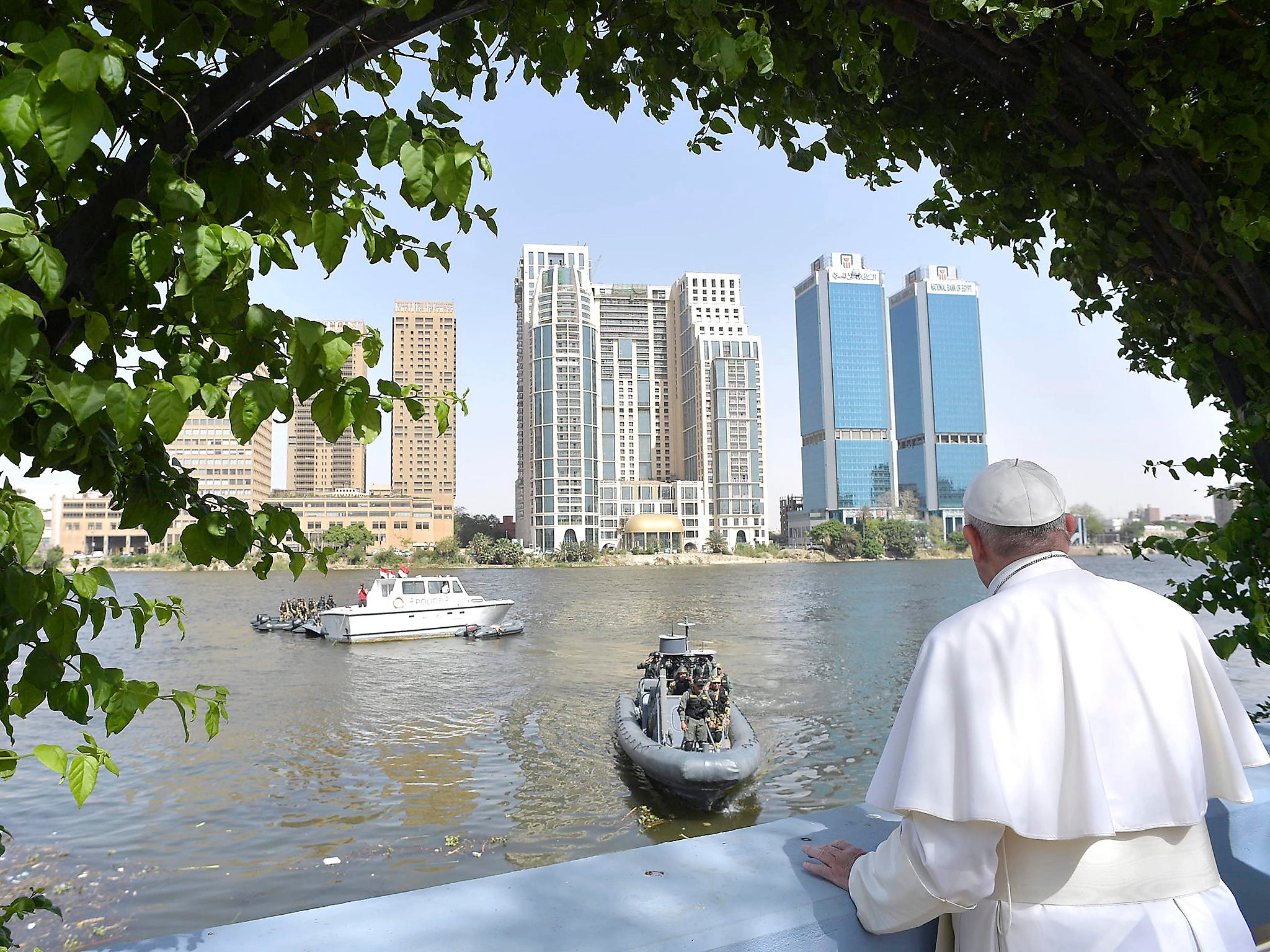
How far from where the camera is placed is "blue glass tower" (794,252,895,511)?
381ft

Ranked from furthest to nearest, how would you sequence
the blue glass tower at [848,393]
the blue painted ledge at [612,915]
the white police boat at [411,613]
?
the blue glass tower at [848,393]
the white police boat at [411,613]
the blue painted ledge at [612,915]

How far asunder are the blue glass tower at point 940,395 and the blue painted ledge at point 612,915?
351ft

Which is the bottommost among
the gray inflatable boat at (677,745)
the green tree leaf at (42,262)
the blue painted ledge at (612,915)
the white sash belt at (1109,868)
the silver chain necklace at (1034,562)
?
the gray inflatable boat at (677,745)

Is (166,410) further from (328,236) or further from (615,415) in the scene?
(615,415)

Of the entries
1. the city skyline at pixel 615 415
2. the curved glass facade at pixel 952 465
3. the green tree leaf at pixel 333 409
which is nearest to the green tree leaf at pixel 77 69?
the green tree leaf at pixel 333 409

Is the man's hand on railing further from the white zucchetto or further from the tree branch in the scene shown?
the tree branch

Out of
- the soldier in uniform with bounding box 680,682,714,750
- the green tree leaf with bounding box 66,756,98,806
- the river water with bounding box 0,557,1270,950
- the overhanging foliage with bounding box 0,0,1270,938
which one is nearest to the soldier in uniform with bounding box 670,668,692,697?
the soldier in uniform with bounding box 680,682,714,750

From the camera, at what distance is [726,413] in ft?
383

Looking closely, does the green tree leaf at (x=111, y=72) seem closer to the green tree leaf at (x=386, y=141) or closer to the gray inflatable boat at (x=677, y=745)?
the green tree leaf at (x=386, y=141)

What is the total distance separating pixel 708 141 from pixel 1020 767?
209 centimetres

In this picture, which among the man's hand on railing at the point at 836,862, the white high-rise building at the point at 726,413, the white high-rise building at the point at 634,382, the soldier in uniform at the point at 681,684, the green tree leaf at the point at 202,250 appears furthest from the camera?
the white high-rise building at the point at 634,382

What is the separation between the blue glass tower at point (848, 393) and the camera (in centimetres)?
11619

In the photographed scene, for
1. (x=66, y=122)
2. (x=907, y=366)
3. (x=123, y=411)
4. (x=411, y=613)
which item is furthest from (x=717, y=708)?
(x=907, y=366)

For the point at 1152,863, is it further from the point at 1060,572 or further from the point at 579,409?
the point at 579,409
